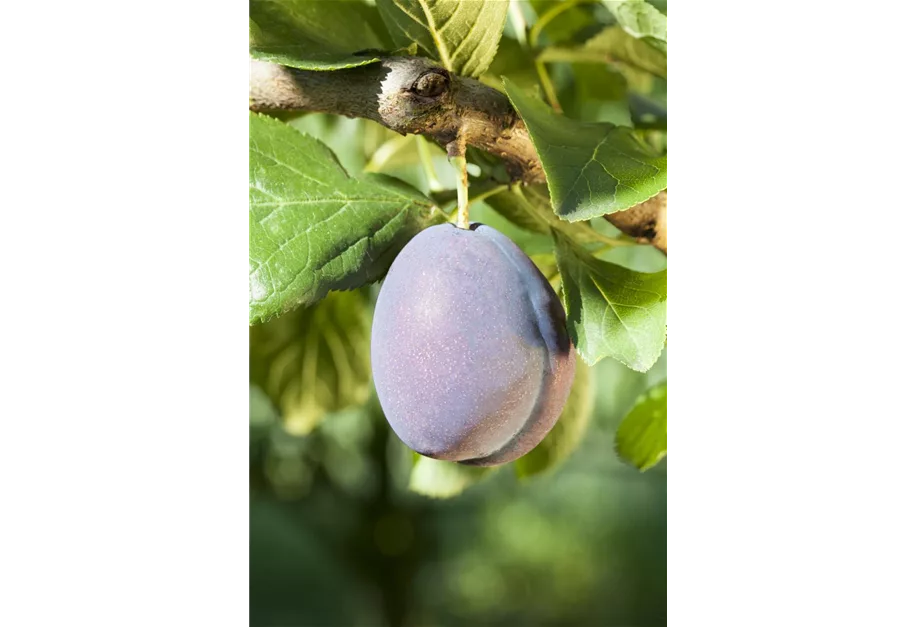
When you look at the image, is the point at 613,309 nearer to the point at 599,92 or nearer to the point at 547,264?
the point at 547,264

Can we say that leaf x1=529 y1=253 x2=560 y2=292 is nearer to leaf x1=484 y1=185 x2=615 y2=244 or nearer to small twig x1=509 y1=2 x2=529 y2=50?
leaf x1=484 y1=185 x2=615 y2=244

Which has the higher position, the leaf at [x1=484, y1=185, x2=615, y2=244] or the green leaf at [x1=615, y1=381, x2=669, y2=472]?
the leaf at [x1=484, y1=185, x2=615, y2=244]

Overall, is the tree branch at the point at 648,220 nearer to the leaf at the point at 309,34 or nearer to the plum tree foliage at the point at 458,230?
the plum tree foliage at the point at 458,230

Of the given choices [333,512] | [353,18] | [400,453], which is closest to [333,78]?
[353,18]

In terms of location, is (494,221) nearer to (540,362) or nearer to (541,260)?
(541,260)

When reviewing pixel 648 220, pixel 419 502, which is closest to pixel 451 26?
pixel 648 220

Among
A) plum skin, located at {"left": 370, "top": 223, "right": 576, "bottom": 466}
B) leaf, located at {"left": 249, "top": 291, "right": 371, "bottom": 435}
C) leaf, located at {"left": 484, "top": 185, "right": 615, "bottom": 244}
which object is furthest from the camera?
leaf, located at {"left": 249, "top": 291, "right": 371, "bottom": 435}

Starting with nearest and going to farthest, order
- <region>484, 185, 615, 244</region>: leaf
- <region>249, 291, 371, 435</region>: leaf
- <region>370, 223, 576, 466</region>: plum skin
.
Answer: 1. <region>370, 223, 576, 466</region>: plum skin
2. <region>484, 185, 615, 244</region>: leaf
3. <region>249, 291, 371, 435</region>: leaf

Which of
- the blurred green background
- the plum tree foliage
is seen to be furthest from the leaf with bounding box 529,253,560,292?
the blurred green background
